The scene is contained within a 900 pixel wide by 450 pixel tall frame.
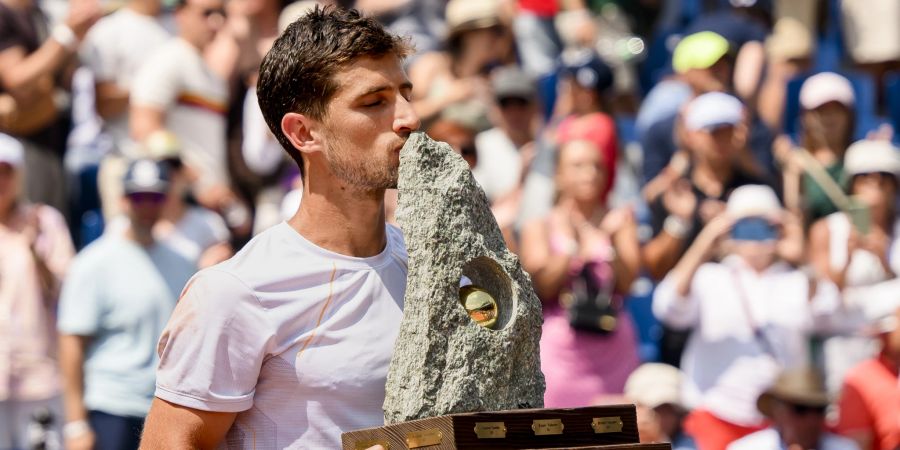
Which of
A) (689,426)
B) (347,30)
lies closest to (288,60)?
(347,30)

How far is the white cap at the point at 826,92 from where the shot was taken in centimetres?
851

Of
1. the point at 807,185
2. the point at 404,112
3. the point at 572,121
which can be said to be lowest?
the point at 404,112

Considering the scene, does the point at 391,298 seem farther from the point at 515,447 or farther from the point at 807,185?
the point at 807,185

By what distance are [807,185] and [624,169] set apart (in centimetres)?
117

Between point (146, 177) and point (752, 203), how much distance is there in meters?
3.19

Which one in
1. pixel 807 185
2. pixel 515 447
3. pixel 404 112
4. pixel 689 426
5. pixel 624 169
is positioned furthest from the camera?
pixel 624 169

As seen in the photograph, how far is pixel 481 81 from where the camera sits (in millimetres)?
9430

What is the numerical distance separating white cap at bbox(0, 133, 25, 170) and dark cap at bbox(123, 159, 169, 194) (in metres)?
0.63

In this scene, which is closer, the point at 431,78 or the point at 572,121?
the point at 572,121

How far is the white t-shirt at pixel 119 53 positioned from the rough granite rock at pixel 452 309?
6031 millimetres

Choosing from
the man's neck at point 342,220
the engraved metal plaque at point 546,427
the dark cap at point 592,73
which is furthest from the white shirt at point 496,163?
the engraved metal plaque at point 546,427

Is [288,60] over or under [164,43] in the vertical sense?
under

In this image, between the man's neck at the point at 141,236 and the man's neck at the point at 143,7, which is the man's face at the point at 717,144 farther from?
the man's neck at the point at 143,7

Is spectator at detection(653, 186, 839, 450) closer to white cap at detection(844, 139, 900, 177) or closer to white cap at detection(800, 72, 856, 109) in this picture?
white cap at detection(844, 139, 900, 177)
